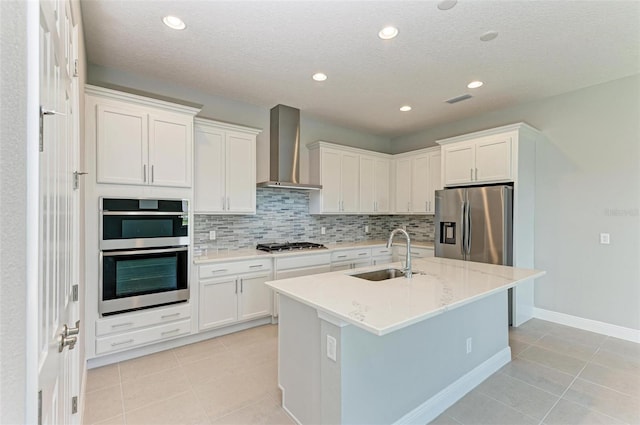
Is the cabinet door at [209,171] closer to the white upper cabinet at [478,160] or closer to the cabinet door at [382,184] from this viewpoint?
the cabinet door at [382,184]

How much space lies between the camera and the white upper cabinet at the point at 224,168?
3455 millimetres

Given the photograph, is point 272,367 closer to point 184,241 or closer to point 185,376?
point 185,376

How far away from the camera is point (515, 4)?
2.18 meters

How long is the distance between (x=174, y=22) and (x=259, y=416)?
9.77 ft

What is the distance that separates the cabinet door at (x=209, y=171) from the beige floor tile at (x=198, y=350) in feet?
4.71

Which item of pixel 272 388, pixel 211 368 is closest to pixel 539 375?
pixel 272 388

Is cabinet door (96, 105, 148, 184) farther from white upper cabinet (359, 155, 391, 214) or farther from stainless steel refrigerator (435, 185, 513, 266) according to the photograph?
stainless steel refrigerator (435, 185, 513, 266)

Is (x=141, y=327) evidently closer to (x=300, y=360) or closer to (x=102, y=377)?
(x=102, y=377)

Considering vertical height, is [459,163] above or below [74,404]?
above

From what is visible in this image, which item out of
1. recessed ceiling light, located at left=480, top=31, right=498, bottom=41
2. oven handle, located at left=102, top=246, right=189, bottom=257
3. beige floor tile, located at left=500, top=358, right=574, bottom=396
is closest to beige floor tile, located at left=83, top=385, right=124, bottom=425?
oven handle, located at left=102, top=246, right=189, bottom=257

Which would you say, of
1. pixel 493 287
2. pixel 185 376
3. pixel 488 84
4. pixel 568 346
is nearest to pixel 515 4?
pixel 488 84

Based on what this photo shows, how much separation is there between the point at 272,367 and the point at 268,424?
0.73m

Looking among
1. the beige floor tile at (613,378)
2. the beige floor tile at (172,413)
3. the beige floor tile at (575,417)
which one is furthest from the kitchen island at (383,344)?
the beige floor tile at (613,378)

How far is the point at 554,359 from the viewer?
9.46 feet
